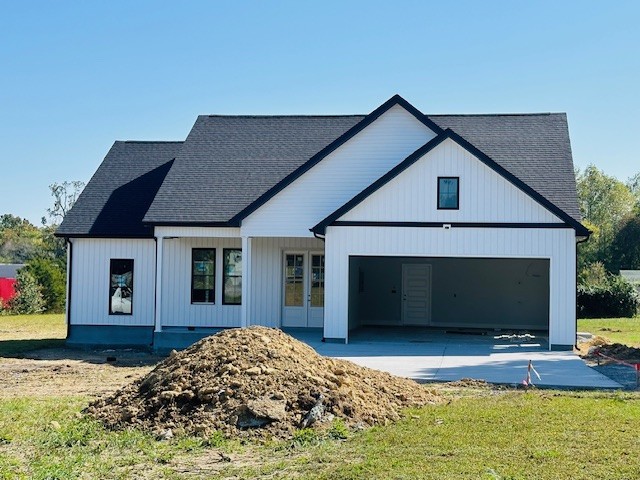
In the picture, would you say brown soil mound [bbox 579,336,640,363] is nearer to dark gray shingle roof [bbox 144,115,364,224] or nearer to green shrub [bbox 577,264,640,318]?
dark gray shingle roof [bbox 144,115,364,224]

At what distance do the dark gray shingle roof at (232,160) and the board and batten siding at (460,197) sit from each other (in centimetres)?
399

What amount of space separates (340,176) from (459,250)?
4073 millimetres

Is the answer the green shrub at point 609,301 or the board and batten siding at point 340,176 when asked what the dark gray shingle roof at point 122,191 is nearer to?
the board and batten siding at point 340,176

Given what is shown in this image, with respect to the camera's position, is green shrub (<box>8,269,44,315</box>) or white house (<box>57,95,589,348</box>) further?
green shrub (<box>8,269,44,315</box>)

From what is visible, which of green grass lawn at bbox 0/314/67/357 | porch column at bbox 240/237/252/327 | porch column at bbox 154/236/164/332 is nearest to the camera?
porch column at bbox 240/237/252/327

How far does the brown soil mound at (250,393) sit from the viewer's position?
1105 centimetres

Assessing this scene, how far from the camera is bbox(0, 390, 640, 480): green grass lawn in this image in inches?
344

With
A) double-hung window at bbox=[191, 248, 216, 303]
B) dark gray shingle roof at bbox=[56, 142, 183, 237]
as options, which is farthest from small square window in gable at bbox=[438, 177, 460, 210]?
dark gray shingle roof at bbox=[56, 142, 183, 237]

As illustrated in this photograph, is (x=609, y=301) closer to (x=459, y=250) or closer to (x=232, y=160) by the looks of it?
(x=459, y=250)

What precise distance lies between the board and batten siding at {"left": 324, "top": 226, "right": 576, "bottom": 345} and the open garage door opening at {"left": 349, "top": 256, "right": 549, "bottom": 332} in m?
5.90

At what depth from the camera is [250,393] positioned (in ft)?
37.9

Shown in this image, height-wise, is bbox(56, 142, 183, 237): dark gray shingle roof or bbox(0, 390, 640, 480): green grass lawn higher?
bbox(56, 142, 183, 237): dark gray shingle roof

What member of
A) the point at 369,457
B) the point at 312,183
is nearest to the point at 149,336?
the point at 312,183

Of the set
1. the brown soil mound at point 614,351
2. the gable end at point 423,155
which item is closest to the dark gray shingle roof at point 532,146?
the gable end at point 423,155
